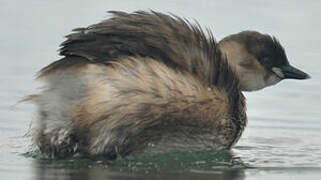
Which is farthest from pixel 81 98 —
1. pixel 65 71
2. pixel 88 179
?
pixel 88 179

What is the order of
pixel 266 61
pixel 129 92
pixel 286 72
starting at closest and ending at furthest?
pixel 129 92
pixel 266 61
pixel 286 72

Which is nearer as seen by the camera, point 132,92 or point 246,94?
point 132,92

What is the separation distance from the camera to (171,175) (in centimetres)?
882

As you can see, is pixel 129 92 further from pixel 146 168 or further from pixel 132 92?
pixel 146 168

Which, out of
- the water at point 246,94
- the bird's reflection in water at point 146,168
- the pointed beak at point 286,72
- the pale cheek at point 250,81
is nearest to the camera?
the bird's reflection in water at point 146,168

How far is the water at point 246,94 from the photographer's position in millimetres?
9109

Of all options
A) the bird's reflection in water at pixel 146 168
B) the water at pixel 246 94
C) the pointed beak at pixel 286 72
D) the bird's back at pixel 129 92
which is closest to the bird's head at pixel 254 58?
the pointed beak at pixel 286 72

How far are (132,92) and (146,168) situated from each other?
65 centimetres

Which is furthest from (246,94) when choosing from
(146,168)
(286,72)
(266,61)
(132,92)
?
(146,168)

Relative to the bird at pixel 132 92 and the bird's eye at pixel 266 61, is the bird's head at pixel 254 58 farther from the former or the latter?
the bird at pixel 132 92

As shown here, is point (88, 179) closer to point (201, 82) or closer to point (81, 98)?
point (81, 98)

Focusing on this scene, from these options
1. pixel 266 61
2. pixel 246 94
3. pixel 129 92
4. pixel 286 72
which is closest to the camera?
pixel 129 92

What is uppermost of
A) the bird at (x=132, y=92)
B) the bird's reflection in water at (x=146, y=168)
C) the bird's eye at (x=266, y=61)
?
the bird's eye at (x=266, y=61)

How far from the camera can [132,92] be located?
9.37 m
